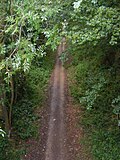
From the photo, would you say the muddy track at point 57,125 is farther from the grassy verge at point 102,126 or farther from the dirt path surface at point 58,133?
the grassy verge at point 102,126

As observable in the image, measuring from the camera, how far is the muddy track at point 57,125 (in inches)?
506

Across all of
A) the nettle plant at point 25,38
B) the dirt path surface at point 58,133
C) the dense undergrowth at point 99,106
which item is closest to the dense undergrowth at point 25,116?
the dirt path surface at point 58,133

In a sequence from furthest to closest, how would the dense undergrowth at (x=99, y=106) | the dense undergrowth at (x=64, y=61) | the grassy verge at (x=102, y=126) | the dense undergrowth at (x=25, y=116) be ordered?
the dense undergrowth at (x=25, y=116)
the grassy verge at (x=102, y=126)
the dense undergrowth at (x=99, y=106)
the dense undergrowth at (x=64, y=61)

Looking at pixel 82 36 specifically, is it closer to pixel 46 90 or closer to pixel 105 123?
pixel 105 123

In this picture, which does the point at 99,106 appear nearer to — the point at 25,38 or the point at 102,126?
the point at 102,126

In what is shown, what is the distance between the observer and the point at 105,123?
46.5ft

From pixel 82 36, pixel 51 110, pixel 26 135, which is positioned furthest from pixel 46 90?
pixel 82 36

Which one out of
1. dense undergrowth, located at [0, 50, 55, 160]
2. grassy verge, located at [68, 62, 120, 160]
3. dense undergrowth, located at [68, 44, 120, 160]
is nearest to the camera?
dense undergrowth, located at [68, 44, 120, 160]

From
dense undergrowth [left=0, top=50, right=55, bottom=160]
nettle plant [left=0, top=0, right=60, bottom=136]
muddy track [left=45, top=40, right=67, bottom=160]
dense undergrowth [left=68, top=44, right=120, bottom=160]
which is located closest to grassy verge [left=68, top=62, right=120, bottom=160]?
dense undergrowth [left=68, top=44, right=120, bottom=160]

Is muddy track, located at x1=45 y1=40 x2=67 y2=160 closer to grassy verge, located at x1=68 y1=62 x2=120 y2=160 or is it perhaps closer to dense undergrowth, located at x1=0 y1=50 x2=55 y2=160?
dense undergrowth, located at x1=0 y1=50 x2=55 y2=160

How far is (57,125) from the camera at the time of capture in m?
14.7

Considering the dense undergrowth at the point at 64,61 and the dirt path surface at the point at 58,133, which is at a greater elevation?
the dense undergrowth at the point at 64,61

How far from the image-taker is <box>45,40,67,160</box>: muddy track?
12859 mm

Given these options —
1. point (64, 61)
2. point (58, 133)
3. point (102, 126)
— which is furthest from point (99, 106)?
point (64, 61)
